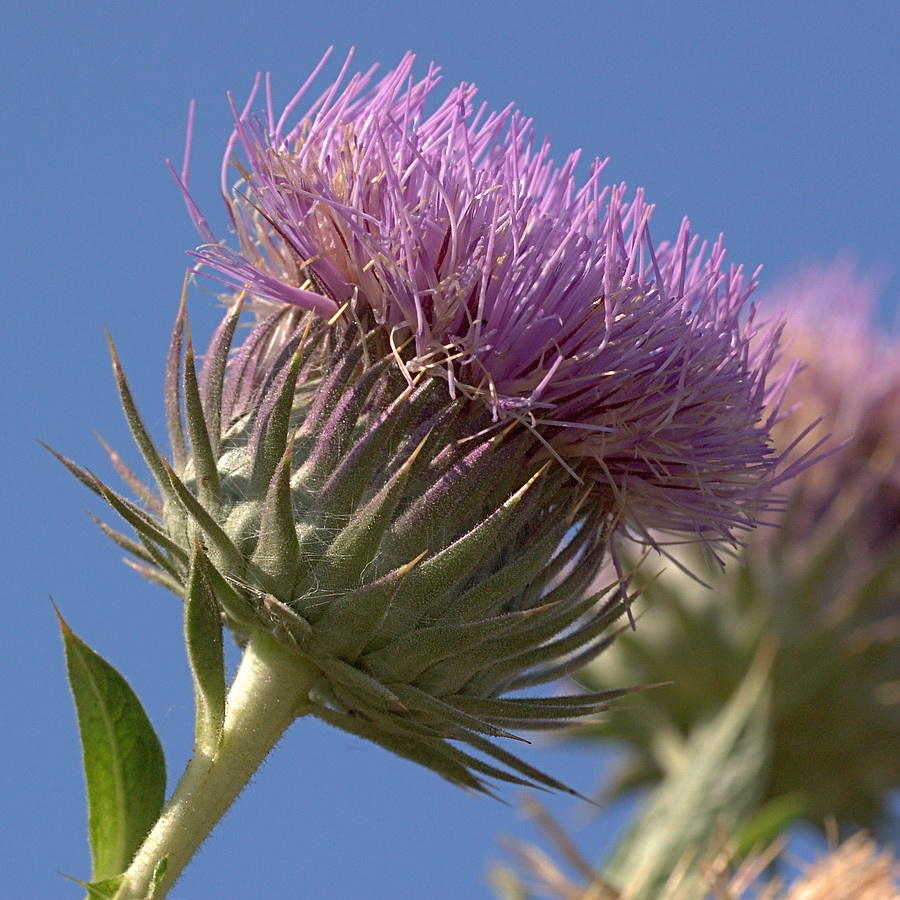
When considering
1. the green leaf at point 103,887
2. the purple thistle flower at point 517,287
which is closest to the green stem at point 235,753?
the green leaf at point 103,887

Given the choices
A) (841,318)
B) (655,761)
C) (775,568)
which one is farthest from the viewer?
(841,318)

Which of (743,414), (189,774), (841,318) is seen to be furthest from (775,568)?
(189,774)

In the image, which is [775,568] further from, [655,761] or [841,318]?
[841,318]

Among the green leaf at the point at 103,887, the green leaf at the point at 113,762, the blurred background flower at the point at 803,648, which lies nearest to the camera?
the green leaf at the point at 103,887

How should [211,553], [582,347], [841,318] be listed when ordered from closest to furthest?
[211,553] < [582,347] < [841,318]

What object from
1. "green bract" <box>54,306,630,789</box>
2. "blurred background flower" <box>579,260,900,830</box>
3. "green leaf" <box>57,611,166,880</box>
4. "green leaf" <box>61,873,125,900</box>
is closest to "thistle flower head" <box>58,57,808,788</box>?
"green bract" <box>54,306,630,789</box>

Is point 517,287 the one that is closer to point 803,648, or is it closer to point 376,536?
point 376,536

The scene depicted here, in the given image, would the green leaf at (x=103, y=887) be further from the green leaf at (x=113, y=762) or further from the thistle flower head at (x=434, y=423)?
the thistle flower head at (x=434, y=423)
